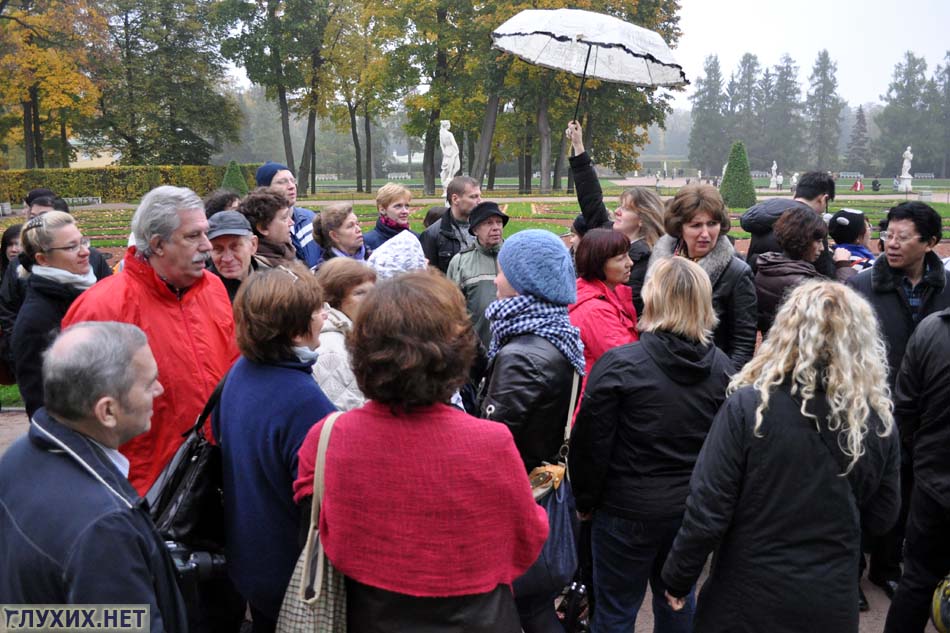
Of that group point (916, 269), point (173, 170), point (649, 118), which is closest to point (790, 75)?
point (649, 118)

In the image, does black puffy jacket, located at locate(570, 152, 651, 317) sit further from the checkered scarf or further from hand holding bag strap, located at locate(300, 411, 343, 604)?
hand holding bag strap, located at locate(300, 411, 343, 604)

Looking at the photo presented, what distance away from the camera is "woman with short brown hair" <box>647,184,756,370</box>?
4.20 metres

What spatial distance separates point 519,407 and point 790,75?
98.3m


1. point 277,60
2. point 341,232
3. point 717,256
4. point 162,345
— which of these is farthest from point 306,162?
point 162,345

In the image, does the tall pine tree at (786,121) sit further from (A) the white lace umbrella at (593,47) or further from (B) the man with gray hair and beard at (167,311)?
(B) the man with gray hair and beard at (167,311)

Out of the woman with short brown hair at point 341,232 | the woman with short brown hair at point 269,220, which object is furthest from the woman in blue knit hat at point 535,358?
the woman with short brown hair at point 341,232

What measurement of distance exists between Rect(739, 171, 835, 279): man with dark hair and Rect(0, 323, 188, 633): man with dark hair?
394 centimetres

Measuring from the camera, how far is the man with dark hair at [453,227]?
19.5 ft

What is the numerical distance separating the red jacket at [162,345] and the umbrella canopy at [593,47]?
388 centimetres

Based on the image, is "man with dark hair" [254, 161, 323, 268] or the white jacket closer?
the white jacket

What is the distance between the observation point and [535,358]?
2691mm

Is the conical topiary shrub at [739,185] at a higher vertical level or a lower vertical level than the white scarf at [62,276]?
higher

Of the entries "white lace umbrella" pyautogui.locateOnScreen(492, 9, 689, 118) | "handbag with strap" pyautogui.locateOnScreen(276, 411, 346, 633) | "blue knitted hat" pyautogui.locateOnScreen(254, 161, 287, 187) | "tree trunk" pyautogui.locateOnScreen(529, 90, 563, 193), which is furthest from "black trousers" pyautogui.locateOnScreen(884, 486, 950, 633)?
"tree trunk" pyautogui.locateOnScreen(529, 90, 563, 193)

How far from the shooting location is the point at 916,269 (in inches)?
164
